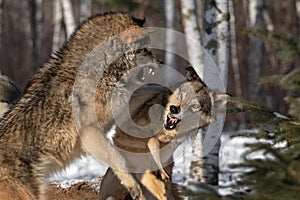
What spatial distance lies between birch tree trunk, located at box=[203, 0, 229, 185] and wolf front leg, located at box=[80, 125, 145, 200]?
10.3 feet

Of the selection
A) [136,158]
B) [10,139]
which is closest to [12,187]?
[10,139]

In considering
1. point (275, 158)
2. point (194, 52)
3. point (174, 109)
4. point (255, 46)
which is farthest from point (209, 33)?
point (255, 46)

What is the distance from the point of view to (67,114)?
474 centimetres

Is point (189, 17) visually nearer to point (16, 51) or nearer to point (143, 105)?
point (143, 105)

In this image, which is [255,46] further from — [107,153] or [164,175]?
[107,153]

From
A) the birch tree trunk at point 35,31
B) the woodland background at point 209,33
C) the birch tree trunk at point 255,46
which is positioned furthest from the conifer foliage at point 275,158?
the birch tree trunk at point 35,31

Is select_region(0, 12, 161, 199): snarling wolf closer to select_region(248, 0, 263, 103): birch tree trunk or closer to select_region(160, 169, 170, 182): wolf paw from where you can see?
select_region(160, 169, 170, 182): wolf paw

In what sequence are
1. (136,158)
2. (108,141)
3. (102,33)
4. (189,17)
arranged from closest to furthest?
(108,141)
(136,158)
(102,33)
(189,17)

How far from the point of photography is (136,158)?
501 cm

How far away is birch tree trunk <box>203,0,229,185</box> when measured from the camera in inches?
302

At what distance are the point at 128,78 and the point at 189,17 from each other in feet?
11.4

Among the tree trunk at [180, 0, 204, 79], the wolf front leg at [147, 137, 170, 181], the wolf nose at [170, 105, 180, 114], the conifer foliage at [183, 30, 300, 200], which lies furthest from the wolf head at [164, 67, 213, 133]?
the tree trunk at [180, 0, 204, 79]

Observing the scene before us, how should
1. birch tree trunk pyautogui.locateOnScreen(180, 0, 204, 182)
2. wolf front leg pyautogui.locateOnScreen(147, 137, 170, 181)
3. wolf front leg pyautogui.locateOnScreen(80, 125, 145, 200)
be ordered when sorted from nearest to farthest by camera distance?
wolf front leg pyautogui.locateOnScreen(80, 125, 145, 200) < wolf front leg pyautogui.locateOnScreen(147, 137, 170, 181) < birch tree trunk pyautogui.locateOnScreen(180, 0, 204, 182)

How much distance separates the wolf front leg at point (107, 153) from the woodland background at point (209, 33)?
146 cm
